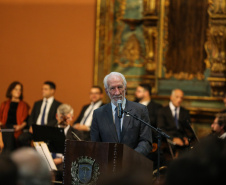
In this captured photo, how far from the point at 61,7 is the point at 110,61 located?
1345 mm

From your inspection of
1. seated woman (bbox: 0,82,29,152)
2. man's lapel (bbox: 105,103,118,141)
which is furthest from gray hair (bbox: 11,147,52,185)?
seated woman (bbox: 0,82,29,152)

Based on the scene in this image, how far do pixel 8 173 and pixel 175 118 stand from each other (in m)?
6.06

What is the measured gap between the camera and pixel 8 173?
1.56 meters

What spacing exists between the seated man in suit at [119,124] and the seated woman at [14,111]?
4.41 m

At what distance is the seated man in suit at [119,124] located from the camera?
3.92 metres

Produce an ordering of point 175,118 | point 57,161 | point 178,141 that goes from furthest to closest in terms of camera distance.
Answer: point 175,118, point 178,141, point 57,161

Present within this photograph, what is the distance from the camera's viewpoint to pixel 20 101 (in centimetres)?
843

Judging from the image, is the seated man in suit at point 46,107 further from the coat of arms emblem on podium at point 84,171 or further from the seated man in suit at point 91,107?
the coat of arms emblem on podium at point 84,171

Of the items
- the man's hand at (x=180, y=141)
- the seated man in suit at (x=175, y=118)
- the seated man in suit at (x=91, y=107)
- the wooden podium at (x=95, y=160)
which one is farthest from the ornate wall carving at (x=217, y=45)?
the wooden podium at (x=95, y=160)

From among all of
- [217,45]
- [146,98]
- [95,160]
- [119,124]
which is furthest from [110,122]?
[217,45]

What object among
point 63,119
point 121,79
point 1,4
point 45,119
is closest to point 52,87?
point 45,119

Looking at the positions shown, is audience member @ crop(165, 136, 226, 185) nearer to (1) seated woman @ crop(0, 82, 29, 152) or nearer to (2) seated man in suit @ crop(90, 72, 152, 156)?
(2) seated man in suit @ crop(90, 72, 152, 156)

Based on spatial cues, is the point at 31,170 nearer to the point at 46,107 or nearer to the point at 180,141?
the point at 180,141

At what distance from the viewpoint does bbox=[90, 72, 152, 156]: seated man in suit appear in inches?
154
